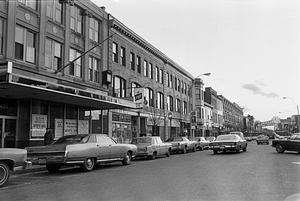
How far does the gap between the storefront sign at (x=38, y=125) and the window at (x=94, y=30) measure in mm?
8826

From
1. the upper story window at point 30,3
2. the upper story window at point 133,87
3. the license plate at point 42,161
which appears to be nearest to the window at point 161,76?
the upper story window at point 133,87

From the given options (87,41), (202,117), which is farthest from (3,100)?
(202,117)

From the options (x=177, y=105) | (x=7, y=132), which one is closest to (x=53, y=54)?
(x=7, y=132)

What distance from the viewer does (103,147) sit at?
52.1 feet

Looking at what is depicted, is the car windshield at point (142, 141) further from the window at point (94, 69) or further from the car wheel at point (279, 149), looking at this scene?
the car wheel at point (279, 149)

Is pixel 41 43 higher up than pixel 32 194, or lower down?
higher up

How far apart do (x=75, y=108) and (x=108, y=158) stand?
1010cm

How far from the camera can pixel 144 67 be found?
38.4m

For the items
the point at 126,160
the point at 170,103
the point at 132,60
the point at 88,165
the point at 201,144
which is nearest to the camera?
the point at 88,165

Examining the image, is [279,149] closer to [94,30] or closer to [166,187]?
[94,30]

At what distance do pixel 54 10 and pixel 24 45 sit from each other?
13.9 feet

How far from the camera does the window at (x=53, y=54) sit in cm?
2245

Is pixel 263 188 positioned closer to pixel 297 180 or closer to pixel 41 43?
pixel 297 180

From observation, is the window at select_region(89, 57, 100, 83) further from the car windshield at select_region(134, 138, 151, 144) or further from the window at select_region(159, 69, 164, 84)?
the window at select_region(159, 69, 164, 84)
